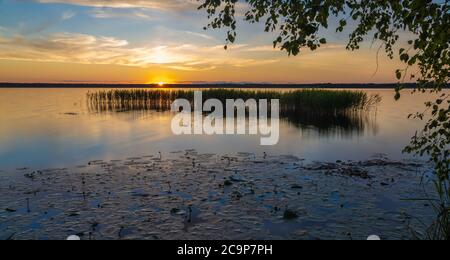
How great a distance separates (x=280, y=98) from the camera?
46188 mm

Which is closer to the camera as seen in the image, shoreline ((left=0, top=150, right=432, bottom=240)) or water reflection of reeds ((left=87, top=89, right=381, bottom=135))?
shoreline ((left=0, top=150, right=432, bottom=240))

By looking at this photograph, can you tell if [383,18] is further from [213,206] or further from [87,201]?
[87,201]

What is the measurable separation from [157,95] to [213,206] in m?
47.7

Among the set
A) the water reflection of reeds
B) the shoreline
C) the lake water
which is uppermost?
the water reflection of reeds

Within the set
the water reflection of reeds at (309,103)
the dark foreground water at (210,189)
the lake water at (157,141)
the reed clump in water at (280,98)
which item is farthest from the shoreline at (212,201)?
the reed clump in water at (280,98)

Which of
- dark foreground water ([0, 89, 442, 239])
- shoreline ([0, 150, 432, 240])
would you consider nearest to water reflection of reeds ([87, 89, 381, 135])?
dark foreground water ([0, 89, 442, 239])

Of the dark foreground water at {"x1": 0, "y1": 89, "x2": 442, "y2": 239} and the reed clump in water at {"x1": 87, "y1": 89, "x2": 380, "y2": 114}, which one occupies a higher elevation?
the reed clump in water at {"x1": 87, "y1": 89, "x2": 380, "y2": 114}

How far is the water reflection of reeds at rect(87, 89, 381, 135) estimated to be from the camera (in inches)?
1238

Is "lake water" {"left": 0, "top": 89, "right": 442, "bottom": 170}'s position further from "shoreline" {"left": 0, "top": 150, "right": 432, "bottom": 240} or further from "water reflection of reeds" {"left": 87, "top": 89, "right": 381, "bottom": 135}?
"shoreline" {"left": 0, "top": 150, "right": 432, "bottom": 240}

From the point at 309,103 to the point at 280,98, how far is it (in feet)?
15.8

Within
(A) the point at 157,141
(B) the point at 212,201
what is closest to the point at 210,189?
(B) the point at 212,201

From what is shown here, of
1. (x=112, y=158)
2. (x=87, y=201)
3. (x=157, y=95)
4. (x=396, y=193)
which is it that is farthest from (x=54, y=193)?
(x=157, y=95)

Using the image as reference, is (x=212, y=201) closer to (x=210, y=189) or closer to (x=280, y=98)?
(x=210, y=189)
